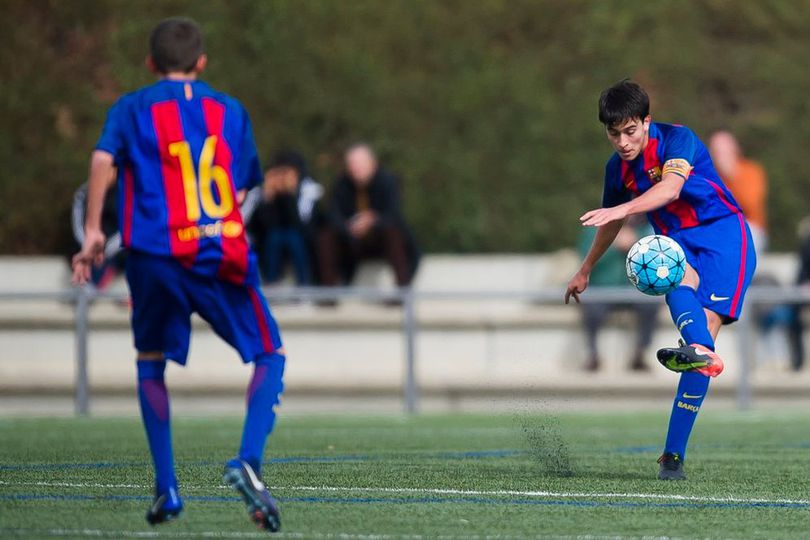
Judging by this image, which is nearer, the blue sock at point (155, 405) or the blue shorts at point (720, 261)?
the blue sock at point (155, 405)

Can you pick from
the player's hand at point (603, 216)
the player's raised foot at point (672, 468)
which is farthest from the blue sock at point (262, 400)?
the player's raised foot at point (672, 468)

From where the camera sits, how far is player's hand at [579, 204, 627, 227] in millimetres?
6695

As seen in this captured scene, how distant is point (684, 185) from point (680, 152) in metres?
0.22

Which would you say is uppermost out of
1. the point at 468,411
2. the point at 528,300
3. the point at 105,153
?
the point at 105,153

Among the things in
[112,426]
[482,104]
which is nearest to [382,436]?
→ [112,426]

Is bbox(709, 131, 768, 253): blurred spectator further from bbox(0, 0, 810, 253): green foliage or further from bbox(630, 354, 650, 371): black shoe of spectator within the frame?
bbox(0, 0, 810, 253): green foliage

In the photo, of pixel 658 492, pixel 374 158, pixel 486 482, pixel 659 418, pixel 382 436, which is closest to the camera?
pixel 658 492

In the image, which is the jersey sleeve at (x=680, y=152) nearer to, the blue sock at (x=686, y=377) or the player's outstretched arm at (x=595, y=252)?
the player's outstretched arm at (x=595, y=252)

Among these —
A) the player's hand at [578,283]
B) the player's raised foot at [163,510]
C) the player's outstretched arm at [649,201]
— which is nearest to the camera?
the player's raised foot at [163,510]

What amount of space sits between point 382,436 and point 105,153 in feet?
17.7

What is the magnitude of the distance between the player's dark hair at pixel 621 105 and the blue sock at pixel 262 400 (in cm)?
217

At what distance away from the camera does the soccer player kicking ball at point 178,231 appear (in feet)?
18.7

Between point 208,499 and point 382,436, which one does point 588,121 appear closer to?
point 382,436

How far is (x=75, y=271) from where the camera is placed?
5848 millimetres
